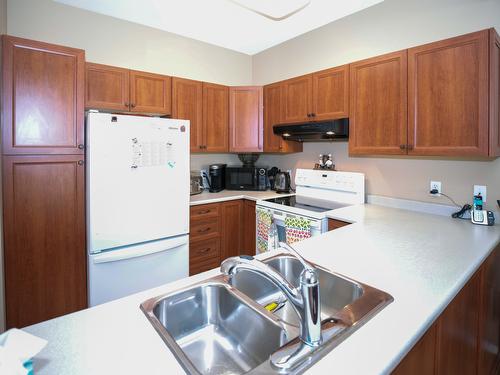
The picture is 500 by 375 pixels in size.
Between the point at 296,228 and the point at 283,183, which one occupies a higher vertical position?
the point at 283,183

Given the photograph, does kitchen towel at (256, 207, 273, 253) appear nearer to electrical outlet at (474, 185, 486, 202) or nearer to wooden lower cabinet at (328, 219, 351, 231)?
wooden lower cabinet at (328, 219, 351, 231)

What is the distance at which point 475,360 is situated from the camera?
1.43 metres

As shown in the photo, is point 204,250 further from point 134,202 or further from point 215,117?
point 215,117

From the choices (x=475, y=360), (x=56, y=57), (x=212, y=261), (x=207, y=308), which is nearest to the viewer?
(x=207, y=308)

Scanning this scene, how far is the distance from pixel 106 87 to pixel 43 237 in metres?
1.32

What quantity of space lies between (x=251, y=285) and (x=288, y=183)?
2.24 metres

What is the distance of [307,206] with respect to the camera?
2.62 metres

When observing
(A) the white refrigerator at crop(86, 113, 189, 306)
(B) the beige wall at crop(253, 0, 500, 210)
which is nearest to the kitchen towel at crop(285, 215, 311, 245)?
(B) the beige wall at crop(253, 0, 500, 210)

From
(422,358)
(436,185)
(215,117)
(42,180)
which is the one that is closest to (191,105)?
(215,117)

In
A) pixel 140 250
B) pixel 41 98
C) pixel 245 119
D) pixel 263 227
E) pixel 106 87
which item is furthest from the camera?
pixel 245 119

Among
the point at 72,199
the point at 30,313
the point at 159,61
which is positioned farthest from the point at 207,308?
the point at 159,61

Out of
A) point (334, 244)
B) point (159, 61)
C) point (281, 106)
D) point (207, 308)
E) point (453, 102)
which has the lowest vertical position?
point (207, 308)

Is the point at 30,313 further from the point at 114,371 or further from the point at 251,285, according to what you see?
the point at 114,371

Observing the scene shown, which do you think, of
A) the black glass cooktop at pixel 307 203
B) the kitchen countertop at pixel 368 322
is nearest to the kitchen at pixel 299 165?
the kitchen countertop at pixel 368 322
